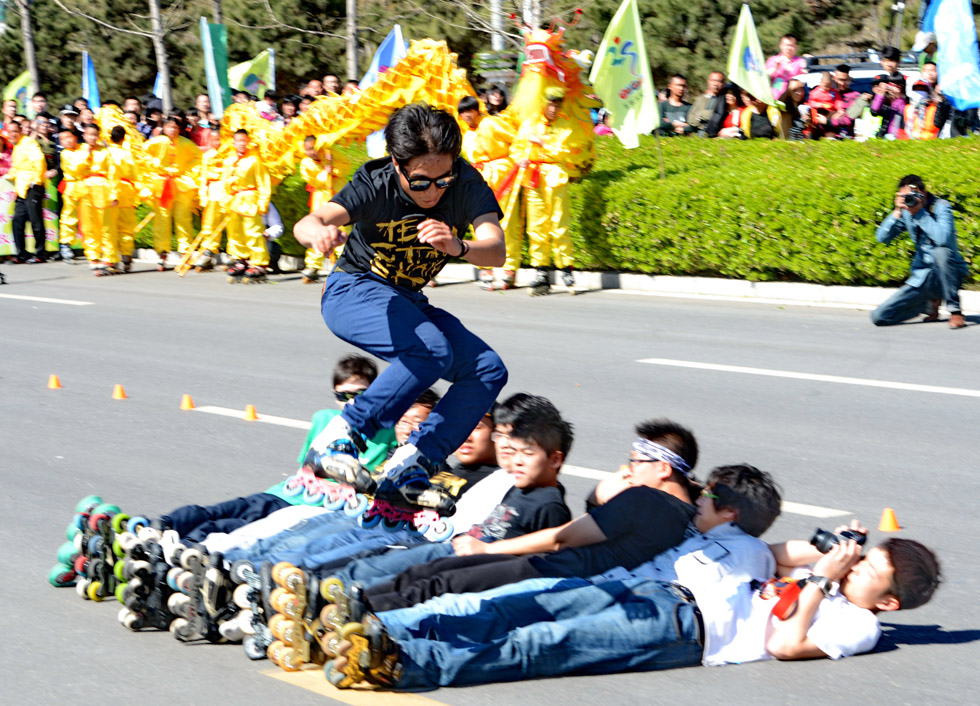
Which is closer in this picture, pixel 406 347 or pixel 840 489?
pixel 406 347

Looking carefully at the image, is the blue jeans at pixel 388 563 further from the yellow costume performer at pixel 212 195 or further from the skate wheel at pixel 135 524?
the yellow costume performer at pixel 212 195

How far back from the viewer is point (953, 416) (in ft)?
29.6

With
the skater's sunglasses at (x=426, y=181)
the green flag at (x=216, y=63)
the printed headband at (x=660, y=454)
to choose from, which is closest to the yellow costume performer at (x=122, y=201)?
the green flag at (x=216, y=63)

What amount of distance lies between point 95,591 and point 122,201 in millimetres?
14339

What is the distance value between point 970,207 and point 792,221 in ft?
5.70

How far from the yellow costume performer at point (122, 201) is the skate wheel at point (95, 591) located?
1398 cm

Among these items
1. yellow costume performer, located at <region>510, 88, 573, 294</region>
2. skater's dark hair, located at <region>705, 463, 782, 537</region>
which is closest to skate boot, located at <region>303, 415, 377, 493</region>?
skater's dark hair, located at <region>705, 463, 782, 537</region>

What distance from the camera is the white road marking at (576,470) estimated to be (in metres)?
6.89

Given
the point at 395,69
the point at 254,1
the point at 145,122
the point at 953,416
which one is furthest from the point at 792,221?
the point at 254,1

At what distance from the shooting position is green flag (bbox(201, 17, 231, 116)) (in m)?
21.5

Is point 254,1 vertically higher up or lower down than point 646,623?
higher up

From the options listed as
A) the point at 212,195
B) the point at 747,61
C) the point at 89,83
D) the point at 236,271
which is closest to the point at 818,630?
the point at 747,61

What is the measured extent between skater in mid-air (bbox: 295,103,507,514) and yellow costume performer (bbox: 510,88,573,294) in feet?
30.7

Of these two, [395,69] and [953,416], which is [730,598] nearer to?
[953,416]
